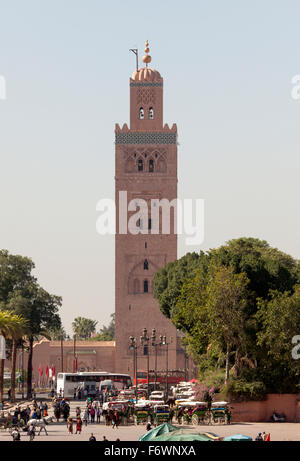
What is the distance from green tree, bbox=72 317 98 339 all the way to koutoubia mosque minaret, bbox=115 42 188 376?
8684cm

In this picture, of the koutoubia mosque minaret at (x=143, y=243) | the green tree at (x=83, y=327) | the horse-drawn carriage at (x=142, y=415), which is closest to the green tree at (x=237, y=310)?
the horse-drawn carriage at (x=142, y=415)

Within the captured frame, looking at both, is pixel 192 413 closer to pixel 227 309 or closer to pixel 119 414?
pixel 119 414

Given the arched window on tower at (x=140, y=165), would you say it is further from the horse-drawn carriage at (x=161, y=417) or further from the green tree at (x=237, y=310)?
the horse-drawn carriage at (x=161, y=417)

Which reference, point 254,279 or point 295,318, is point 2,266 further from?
point 295,318

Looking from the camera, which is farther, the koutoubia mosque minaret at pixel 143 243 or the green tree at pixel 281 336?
the koutoubia mosque minaret at pixel 143 243

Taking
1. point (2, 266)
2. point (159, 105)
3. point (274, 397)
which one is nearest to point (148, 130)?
point (159, 105)

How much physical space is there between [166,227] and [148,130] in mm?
11040

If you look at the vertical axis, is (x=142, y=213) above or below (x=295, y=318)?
above

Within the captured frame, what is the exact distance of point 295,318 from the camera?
50688mm

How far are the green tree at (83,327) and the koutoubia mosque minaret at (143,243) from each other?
8684cm

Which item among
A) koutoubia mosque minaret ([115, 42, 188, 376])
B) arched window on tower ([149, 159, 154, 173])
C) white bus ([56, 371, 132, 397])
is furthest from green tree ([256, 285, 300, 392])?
arched window on tower ([149, 159, 154, 173])

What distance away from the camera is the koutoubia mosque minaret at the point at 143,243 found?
100438 millimetres

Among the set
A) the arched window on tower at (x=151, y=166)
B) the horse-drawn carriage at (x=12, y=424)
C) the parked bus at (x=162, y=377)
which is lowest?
the horse-drawn carriage at (x=12, y=424)

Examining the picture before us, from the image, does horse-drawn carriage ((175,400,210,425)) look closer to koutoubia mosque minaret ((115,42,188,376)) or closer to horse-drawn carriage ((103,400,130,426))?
horse-drawn carriage ((103,400,130,426))
